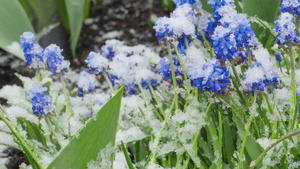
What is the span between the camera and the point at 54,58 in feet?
3.36

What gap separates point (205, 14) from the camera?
1.10 meters

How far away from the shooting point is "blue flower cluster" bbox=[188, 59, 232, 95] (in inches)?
32.1

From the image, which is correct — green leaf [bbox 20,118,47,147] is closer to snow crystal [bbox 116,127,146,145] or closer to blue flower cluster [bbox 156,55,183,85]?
snow crystal [bbox 116,127,146,145]

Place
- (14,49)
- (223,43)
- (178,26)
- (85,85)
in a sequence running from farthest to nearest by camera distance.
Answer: (14,49), (85,85), (178,26), (223,43)

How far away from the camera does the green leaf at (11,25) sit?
1566 millimetres

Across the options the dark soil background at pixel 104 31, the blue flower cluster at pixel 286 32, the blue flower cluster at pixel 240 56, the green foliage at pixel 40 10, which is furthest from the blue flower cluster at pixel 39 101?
the green foliage at pixel 40 10

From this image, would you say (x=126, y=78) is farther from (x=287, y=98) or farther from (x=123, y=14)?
(x=123, y=14)

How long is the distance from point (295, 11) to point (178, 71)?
1.18 ft

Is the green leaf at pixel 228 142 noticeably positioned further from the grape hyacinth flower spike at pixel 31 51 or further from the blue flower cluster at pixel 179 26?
the grape hyacinth flower spike at pixel 31 51

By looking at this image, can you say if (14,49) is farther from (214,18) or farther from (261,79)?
(261,79)

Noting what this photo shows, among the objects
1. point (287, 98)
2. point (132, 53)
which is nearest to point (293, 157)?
point (287, 98)

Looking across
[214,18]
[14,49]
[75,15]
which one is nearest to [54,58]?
[214,18]

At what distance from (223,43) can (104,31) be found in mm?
1632

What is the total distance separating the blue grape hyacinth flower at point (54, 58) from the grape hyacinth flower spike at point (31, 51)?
0.06 feet
